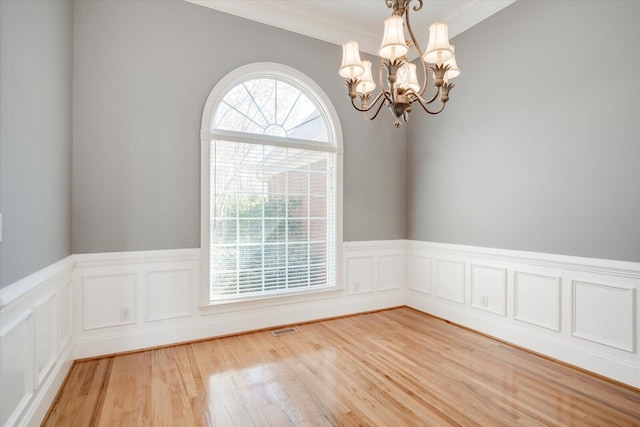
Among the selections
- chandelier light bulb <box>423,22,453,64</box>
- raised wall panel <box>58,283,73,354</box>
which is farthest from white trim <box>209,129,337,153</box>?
chandelier light bulb <box>423,22,453,64</box>

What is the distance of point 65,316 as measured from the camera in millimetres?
2527

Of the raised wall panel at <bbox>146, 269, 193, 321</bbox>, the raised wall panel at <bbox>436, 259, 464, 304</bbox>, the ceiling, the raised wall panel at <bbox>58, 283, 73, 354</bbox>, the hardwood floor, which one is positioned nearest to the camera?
the hardwood floor

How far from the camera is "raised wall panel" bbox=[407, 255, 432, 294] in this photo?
162 inches

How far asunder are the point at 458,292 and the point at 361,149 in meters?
2.04

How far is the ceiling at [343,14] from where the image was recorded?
3.40 metres

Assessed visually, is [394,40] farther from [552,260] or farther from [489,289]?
[489,289]

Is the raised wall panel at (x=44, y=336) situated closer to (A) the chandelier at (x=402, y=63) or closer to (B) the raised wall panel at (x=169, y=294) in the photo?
(B) the raised wall panel at (x=169, y=294)

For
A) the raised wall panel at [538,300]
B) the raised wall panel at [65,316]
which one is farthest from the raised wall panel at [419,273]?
the raised wall panel at [65,316]

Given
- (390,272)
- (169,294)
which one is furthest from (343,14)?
(169,294)

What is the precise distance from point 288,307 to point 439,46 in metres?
2.89

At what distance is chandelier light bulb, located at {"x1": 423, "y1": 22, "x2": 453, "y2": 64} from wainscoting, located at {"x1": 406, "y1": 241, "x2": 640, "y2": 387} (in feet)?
6.69

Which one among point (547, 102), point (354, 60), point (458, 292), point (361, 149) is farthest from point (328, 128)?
point (458, 292)

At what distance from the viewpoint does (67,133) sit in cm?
261

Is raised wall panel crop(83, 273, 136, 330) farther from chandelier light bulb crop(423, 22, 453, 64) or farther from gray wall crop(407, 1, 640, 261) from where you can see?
gray wall crop(407, 1, 640, 261)
